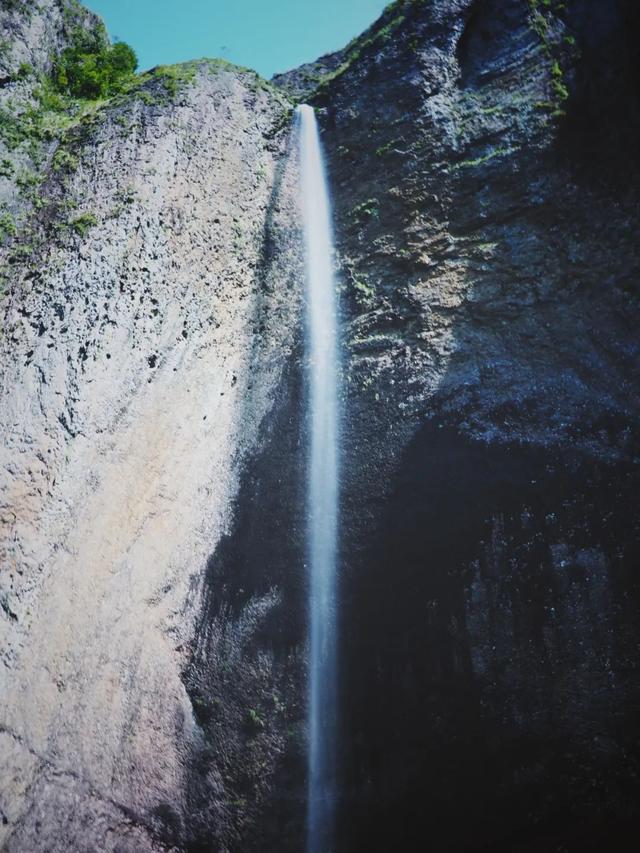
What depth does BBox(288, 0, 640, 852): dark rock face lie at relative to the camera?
12.7 ft

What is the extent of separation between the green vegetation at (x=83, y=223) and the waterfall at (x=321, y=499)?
295 cm

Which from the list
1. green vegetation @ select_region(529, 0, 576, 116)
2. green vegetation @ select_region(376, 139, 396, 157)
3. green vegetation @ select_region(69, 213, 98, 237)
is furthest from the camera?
green vegetation @ select_region(69, 213, 98, 237)

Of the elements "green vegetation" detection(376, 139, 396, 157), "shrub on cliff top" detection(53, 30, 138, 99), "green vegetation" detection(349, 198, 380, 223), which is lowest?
"green vegetation" detection(349, 198, 380, 223)

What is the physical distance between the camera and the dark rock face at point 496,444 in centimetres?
387

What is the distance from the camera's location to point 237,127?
8688mm

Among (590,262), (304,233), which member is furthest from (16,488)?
(590,262)

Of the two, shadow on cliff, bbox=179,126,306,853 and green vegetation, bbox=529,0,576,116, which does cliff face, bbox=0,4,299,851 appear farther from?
green vegetation, bbox=529,0,576,116

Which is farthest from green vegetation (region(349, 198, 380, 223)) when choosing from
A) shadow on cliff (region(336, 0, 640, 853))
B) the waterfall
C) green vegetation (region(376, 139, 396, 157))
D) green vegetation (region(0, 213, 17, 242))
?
green vegetation (region(0, 213, 17, 242))

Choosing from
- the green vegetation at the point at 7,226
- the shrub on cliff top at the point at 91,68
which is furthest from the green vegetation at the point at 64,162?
the shrub on cliff top at the point at 91,68

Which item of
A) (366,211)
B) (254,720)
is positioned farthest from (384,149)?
(254,720)

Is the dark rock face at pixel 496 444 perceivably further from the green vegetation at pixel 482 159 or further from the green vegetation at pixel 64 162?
the green vegetation at pixel 64 162

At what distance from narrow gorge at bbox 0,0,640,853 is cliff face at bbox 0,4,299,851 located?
0.03 m

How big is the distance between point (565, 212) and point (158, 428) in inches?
205

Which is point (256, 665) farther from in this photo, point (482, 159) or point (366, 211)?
point (482, 159)
